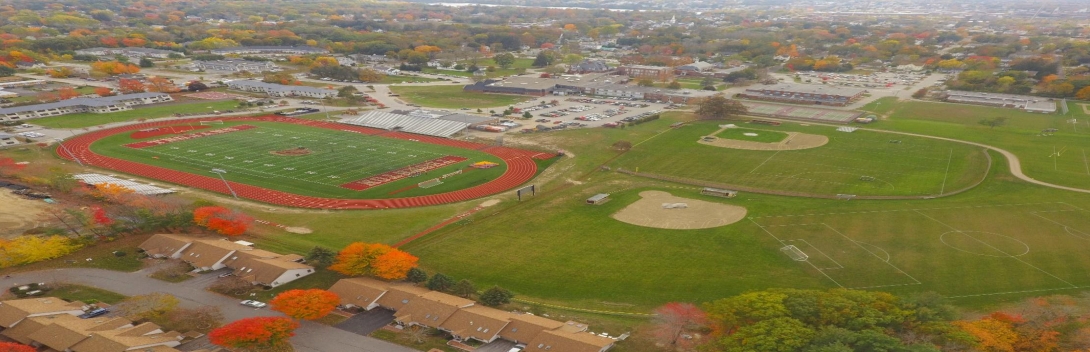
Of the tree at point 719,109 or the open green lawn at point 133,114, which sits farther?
the tree at point 719,109

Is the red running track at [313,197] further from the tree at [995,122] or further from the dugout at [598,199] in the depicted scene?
the tree at [995,122]

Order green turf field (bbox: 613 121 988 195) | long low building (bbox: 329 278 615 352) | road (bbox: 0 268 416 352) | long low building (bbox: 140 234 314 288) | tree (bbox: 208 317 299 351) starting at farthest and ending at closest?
green turf field (bbox: 613 121 988 195), long low building (bbox: 140 234 314 288), road (bbox: 0 268 416 352), long low building (bbox: 329 278 615 352), tree (bbox: 208 317 299 351)

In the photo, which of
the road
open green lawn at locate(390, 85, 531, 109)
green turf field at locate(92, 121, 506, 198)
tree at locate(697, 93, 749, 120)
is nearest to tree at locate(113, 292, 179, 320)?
the road

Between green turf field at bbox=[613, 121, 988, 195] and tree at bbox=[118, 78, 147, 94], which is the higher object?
tree at bbox=[118, 78, 147, 94]

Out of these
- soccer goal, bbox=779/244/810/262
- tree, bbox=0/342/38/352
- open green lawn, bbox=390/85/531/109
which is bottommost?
soccer goal, bbox=779/244/810/262

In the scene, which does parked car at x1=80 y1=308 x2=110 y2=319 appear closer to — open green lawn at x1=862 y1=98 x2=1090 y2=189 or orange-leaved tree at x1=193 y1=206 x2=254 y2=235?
A: orange-leaved tree at x1=193 y1=206 x2=254 y2=235

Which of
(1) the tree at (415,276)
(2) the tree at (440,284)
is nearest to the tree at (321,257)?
(1) the tree at (415,276)

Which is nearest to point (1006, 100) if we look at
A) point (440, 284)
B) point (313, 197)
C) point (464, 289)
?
point (464, 289)

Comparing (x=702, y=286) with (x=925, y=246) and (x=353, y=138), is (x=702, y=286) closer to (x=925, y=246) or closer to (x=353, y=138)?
(x=925, y=246)
